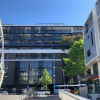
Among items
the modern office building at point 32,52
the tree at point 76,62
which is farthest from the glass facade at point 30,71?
the tree at point 76,62

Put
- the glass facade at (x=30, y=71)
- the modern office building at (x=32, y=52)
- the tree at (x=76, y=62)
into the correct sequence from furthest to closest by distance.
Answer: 1. the modern office building at (x=32, y=52)
2. the glass facade at (x=30, y=71)
3. the tree at (x=76, y=62)

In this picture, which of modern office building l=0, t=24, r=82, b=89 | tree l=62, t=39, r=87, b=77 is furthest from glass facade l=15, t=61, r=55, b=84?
tree l=62, t=39, r=87, b=77

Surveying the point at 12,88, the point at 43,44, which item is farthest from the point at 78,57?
the point at 12,88

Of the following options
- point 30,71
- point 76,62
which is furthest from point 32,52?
point 76,62

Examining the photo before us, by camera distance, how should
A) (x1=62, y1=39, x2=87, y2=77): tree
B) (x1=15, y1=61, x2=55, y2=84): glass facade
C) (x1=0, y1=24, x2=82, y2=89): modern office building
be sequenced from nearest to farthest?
(x1=62, y1=39, x2=87, y2=77): tree
(x1=15, y1=61, x2=55, y2=84): glass facade
(x1=0, y1=24, x2=82, y2=89): modern office building

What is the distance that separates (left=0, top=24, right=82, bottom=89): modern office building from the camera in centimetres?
5719

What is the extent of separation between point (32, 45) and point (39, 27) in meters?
7.57

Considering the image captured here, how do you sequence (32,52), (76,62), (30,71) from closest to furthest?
(76,62)
(30,71)
(32,52)

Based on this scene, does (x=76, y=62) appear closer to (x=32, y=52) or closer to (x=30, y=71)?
(x=30, y=71)

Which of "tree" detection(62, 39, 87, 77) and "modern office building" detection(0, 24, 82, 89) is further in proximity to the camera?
"modern office building" detection(0, 24, 82, 89)

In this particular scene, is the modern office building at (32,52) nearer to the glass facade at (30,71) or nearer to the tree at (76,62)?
the glass facade at (30,71)

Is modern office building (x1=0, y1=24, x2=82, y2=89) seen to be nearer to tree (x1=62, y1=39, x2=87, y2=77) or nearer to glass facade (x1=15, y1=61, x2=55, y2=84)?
glass facade (x1=15, y1=61, x2=55, y2=84)

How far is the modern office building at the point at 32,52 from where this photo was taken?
57188 millimetres

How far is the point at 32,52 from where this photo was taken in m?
60.0
